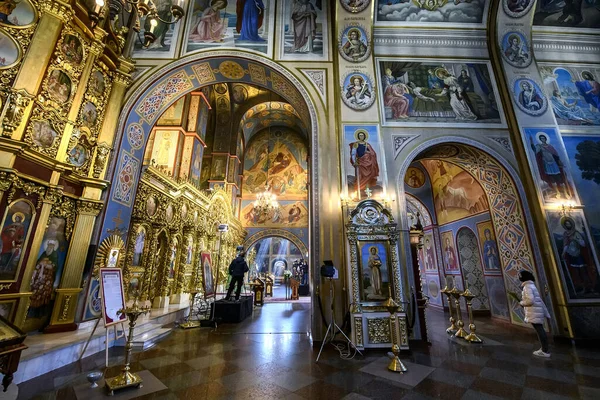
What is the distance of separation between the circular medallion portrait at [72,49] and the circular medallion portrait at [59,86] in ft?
1.33

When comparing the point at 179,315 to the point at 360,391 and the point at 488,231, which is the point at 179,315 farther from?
the point at 488,231

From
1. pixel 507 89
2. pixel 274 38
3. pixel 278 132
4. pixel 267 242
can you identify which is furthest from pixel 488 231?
pixel 267 242

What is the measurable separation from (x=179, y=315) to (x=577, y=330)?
33.1 feet

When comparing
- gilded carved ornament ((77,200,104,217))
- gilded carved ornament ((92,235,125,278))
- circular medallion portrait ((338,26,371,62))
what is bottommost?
gilded carved ornament ((92,235,125,278))

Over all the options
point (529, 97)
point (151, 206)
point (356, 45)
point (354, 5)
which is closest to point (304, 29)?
point (354, 5)

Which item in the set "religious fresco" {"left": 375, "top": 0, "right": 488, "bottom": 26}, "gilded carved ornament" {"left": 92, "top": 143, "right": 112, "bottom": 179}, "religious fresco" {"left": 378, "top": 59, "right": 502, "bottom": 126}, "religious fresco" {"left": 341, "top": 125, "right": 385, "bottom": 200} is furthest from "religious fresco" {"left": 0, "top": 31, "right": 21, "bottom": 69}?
"religious fresco" {"left": 375, "top": 0, "right": 488, "bottom": 26}

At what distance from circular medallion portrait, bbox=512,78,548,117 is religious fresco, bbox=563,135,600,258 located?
1.07 metres

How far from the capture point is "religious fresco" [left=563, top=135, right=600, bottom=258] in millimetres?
6109

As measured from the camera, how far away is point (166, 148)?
32.9 feet

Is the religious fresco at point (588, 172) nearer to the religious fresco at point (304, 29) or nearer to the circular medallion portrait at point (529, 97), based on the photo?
the circular medallion portrait at point (529, 97)

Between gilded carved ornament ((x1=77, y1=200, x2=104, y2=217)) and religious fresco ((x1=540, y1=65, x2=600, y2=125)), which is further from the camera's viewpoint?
religious fresco ((x1=540, y1=65, x2=600, y2=125))

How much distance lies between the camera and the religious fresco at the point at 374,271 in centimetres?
514

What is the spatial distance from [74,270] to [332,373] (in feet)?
17.5

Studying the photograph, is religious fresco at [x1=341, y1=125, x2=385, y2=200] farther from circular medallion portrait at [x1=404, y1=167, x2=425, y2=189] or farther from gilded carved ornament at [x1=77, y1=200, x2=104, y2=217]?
gilded carved ornament at [x1=77, y1=200, x2=104, y2=217]
